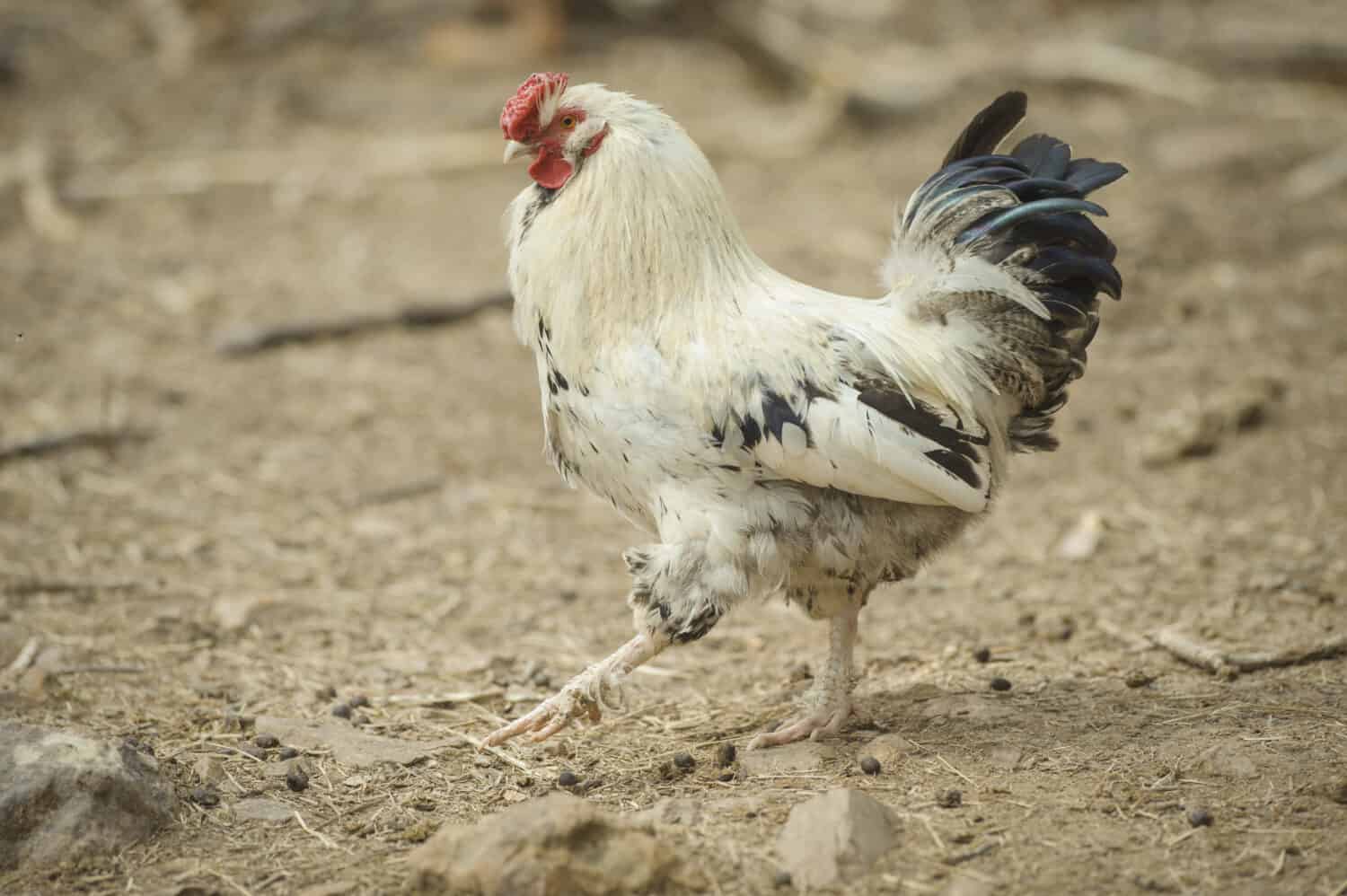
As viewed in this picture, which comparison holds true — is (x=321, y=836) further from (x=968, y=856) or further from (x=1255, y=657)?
(x=1255, y=657)

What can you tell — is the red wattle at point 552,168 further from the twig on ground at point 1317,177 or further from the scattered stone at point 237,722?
the twig on ground at point 1317,177

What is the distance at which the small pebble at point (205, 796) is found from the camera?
12.7 feet

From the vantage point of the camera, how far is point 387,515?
6906mm

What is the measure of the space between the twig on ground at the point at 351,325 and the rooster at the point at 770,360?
4.78 meters

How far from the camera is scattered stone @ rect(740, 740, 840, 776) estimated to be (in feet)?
13.6

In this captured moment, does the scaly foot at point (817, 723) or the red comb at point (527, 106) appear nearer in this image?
the red comb at point (527, 106)

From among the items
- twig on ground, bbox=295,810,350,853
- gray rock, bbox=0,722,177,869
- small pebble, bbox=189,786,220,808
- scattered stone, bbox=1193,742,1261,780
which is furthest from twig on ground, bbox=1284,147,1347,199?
gray rock, bbox=0,722,177,869

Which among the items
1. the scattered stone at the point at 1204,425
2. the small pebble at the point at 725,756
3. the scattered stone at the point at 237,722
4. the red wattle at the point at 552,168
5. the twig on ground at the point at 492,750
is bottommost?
the scattered stone at the point at 237,722

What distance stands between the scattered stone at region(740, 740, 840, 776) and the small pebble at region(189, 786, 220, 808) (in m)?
1.63

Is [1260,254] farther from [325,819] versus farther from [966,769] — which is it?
[325,819]

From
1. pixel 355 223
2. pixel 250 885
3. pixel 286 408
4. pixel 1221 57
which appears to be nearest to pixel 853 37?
pixel 1221 57

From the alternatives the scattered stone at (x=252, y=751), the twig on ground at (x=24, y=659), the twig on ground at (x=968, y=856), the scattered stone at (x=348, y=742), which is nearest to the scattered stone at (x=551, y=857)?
the twig on ground at (x=968, y=856)

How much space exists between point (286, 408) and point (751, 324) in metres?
4.73

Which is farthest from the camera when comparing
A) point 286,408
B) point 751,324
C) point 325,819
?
point 286,408
